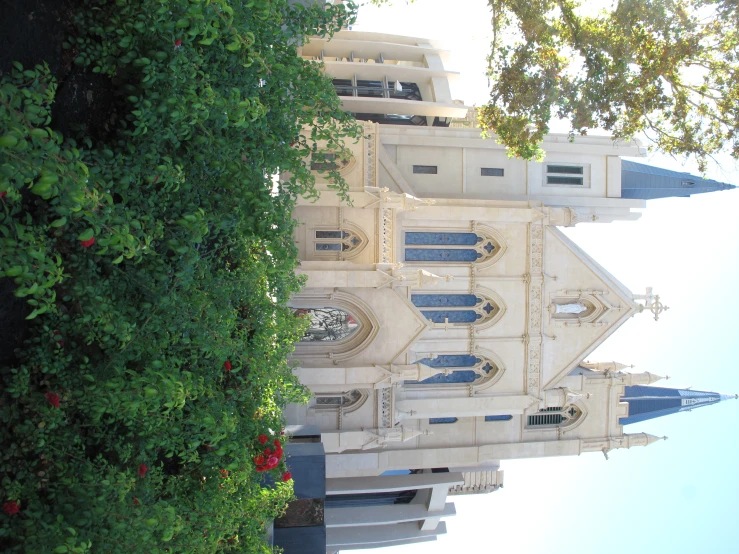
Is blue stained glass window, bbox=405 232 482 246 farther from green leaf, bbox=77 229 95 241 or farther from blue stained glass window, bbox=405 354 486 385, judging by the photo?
green leaf, bbox=77 229 95 241

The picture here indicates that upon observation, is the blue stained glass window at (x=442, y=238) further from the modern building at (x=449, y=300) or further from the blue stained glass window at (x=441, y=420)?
the blue stained glass window at (x=441, y=420)

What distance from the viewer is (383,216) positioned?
20906 mm

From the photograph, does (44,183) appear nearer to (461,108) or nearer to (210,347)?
(210,347)

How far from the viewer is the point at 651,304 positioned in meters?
23.3

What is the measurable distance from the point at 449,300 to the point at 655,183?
12.9 m

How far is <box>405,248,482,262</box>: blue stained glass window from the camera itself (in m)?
22.8

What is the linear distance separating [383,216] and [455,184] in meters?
4.69

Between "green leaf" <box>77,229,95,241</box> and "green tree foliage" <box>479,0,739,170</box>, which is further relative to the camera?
"green tree foliage" <box>479,0,739,170</box>

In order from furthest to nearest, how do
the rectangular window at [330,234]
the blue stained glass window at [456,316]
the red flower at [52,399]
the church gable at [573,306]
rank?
the church gable at [573,306]
the blue stained glass window at [456,316]
the rectangular window at [330,234]
the red flower at [52,399]

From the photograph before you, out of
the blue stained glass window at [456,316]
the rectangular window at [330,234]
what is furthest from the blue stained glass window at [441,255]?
the rectangular window at [330,234]

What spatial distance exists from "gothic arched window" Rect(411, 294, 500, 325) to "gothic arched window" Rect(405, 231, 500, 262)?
4.53ft

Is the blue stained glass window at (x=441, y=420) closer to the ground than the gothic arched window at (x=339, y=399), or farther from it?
closer to the ground

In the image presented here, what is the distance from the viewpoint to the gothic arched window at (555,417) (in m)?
25.8

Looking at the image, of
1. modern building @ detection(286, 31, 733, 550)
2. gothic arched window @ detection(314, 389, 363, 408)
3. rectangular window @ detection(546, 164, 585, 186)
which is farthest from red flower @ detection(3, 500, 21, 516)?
rectangular window @ detection(546, 164, 585, 186)
